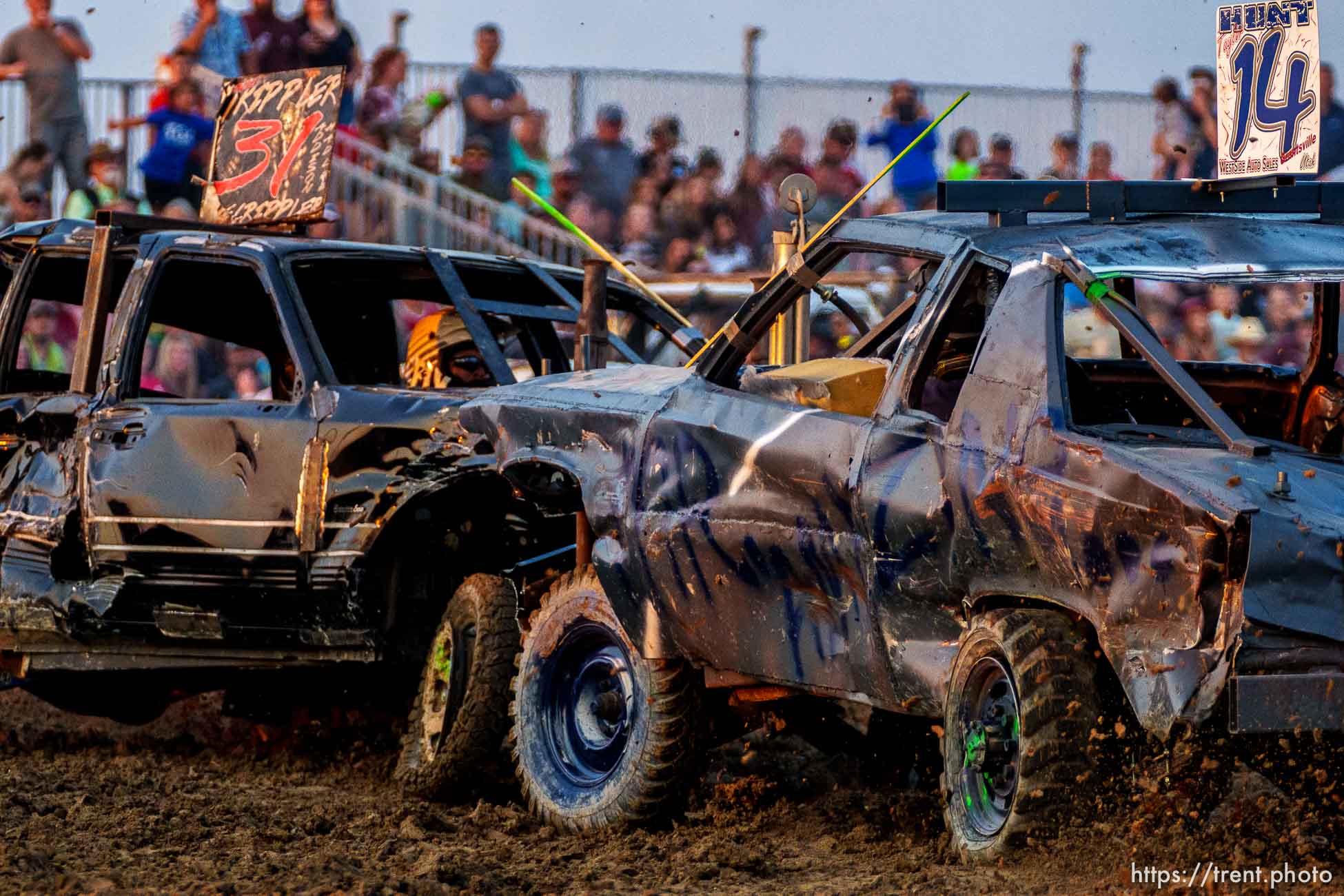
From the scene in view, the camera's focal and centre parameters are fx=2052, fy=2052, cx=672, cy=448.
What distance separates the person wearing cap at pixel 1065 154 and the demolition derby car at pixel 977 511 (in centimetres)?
753

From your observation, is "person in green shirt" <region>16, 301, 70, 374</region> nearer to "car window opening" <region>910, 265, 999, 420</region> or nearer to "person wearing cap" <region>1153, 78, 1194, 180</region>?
"person wearing cap" <region>1153, 78, 1194, 180</region>

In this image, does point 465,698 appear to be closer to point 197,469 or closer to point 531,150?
point 197,469

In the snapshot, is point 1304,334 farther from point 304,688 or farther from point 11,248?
point 11,248

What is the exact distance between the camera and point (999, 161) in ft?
45.2

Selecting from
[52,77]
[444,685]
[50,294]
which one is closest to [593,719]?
[444,685]

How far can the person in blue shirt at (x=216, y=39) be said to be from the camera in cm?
1411

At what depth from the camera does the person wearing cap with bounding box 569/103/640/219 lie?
14273 mm

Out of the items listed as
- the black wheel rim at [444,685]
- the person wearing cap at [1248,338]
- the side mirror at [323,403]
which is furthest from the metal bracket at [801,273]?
the person wearing cap at [1248,338]

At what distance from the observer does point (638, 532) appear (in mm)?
5984

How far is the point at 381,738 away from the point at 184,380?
14.4ft

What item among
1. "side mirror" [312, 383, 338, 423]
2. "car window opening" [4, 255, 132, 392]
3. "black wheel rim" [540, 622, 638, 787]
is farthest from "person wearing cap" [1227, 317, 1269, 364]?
"car window opening" [4, 255, 132, 392]

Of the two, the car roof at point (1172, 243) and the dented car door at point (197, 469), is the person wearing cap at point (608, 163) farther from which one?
the car roof at point (1172, 243)

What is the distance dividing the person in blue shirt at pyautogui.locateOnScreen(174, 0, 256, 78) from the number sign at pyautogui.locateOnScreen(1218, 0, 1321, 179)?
32.7ft

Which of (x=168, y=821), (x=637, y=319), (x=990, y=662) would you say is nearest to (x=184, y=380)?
(x=637, y=319)
